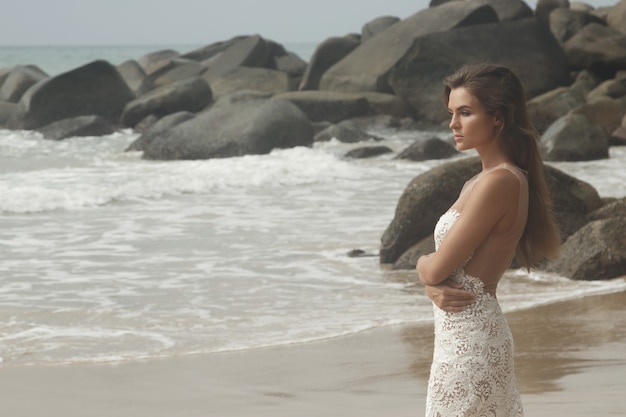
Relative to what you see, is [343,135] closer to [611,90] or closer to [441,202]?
[611,90]

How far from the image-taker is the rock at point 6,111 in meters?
27.1

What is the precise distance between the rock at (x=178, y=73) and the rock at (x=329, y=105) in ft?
28.0

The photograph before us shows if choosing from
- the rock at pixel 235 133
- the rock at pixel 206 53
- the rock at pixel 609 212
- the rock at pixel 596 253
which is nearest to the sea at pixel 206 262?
the rock at pixel 596 253

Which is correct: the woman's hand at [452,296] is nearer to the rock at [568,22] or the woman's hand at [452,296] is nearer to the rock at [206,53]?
the rock at [568,22]

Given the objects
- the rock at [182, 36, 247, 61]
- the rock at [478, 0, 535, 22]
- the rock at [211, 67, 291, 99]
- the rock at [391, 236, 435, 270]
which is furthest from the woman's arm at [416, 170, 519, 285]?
the rock at [182, 36, 247, 61]

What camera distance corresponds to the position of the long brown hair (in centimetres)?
273

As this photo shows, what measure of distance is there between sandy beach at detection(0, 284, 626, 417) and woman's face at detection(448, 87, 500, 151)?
6.19 feet

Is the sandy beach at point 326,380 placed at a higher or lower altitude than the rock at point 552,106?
higher

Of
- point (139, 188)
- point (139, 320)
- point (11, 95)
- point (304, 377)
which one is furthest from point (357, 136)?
point (304, 377)

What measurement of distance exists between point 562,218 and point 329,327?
279 cm

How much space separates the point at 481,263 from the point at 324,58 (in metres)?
26.6

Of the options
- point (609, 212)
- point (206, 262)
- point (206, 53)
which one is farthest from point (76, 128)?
point (609, 212)

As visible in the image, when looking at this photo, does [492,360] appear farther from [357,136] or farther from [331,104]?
[331,104]

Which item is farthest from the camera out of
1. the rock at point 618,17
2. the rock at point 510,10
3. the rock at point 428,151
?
the rock at point 510,10
